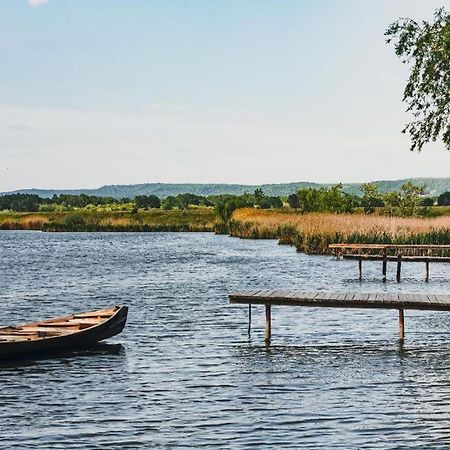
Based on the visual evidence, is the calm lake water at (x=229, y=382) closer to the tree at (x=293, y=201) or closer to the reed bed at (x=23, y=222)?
the reed bed at (x=23, y=222)

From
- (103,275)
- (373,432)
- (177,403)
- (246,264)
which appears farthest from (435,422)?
(246,264)

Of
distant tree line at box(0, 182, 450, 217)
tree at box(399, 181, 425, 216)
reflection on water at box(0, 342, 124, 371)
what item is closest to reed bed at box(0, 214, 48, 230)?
distant tree line at box(0, 182, 450, 217)

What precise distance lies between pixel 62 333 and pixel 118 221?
106715 mm

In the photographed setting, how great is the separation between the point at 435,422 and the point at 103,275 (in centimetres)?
3928

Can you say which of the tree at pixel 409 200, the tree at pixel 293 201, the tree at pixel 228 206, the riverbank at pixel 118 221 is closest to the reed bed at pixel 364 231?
the tree at pixel 409 200

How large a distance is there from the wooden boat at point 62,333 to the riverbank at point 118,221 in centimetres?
9772

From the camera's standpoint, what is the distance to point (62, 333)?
78.7 ft

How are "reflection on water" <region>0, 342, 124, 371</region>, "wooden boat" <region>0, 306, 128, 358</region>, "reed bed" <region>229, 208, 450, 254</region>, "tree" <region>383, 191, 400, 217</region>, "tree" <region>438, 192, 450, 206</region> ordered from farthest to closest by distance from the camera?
"tree" <region>438, 192, 450, 206</region>, "tree" <region>383, 191, 400, 217</region>, "reed bed" <region>229, 208, 450, 254</region>, "wooden boat" <region>0, 306, 128, 358</region>, "reflection on water" <region>0, 342, 124, 371</region>

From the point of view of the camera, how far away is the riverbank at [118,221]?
128m

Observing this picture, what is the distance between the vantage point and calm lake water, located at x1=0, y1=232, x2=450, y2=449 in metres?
15.9

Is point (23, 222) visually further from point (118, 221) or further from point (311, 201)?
point (311, 201)

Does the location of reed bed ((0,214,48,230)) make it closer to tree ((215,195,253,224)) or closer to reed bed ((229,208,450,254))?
tree ((215,195,253,224))

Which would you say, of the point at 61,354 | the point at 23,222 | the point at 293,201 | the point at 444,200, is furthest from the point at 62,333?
the point at 293,201

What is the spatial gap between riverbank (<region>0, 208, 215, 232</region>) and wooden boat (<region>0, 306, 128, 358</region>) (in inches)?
3847
